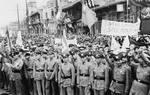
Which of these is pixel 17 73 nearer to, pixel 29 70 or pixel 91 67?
pixel 29 70

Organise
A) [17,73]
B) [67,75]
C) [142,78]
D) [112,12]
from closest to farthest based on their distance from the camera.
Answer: [142,78] < [67,75] < [17,73] < [112,12]

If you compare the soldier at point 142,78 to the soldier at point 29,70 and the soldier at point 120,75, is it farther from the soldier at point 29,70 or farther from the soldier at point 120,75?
the soldier at point 29,70

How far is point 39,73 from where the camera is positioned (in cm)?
892

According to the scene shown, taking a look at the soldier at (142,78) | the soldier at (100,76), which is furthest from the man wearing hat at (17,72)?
the soldier at (142,78)

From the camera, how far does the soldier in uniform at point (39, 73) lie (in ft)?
29.2

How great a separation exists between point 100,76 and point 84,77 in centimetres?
62

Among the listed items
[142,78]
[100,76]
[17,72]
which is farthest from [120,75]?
[17,72]

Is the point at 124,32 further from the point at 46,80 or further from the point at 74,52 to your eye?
the point at 46,80

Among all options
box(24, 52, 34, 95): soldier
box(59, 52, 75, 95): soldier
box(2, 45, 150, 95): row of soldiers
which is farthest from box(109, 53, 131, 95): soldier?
box(24, 52, 34, 95): soldier

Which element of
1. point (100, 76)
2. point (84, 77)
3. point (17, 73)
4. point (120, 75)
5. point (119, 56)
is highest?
point (119, 56)

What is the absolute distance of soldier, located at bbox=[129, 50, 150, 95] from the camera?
588cm

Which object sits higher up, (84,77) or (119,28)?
(119,28)

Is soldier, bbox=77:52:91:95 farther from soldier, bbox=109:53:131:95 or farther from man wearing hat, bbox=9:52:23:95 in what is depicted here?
man wearing hat, bbox=9:52:23:95

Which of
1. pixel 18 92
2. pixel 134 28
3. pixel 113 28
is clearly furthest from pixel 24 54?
pixel 134 28
